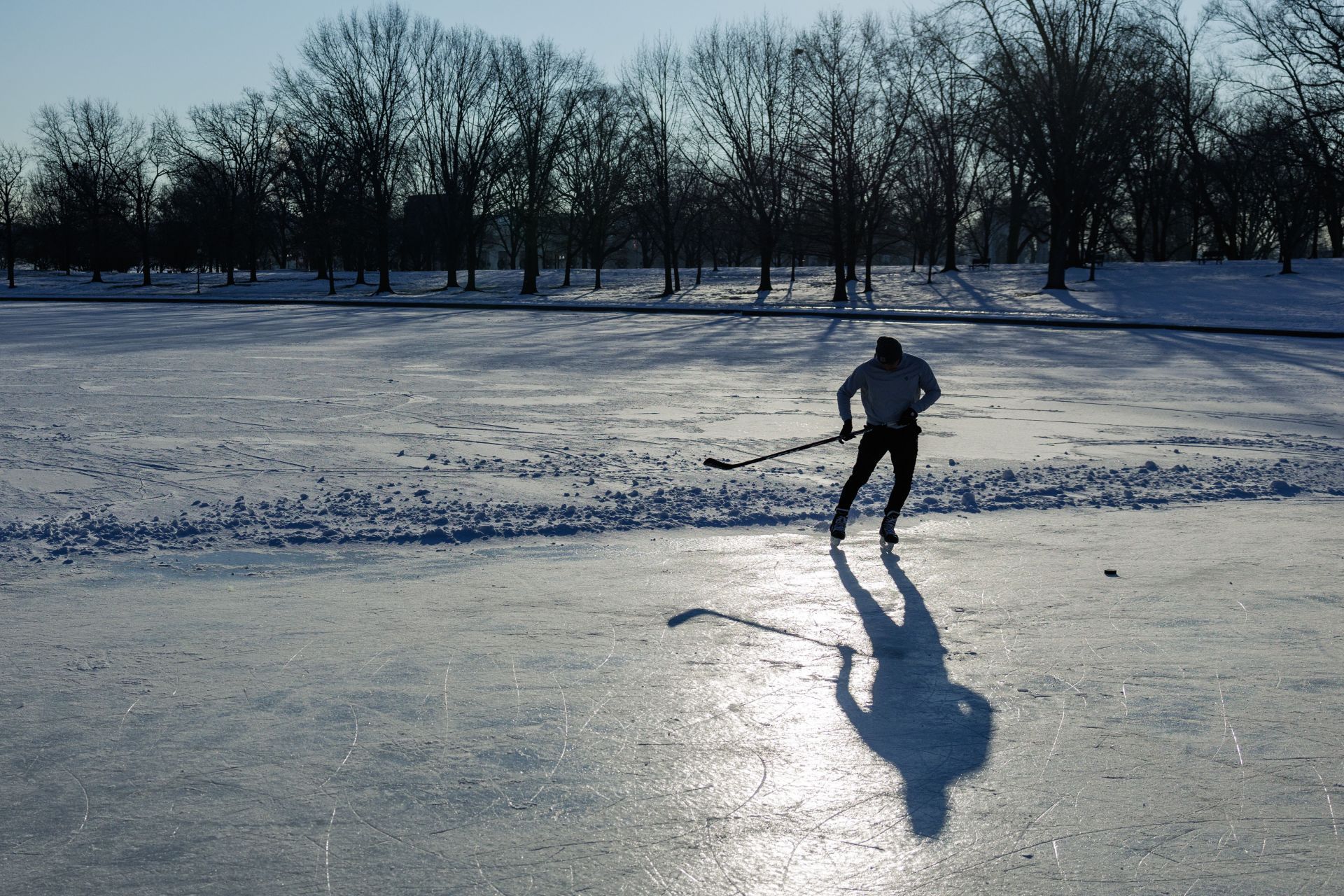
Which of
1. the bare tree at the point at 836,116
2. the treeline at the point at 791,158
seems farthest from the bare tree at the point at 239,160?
the bare tree at the point at 836,116

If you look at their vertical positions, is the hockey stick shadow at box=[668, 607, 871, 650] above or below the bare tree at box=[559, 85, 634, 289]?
below

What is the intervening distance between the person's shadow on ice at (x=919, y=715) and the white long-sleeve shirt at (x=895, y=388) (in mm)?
2303

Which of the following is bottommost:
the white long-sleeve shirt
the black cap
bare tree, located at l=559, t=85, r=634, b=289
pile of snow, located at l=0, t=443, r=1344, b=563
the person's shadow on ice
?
the person's shadow on ice

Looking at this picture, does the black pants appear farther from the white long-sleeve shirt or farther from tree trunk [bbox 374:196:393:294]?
tree trunk [bbox 374:196:393:294]

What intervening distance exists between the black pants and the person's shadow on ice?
1982 mm

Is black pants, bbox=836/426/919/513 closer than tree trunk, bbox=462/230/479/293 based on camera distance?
Yes

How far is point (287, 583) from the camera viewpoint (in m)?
6.33

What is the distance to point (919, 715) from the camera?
4.47 m

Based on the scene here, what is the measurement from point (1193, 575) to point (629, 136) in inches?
1836

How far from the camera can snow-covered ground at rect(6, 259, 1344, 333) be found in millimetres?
32906

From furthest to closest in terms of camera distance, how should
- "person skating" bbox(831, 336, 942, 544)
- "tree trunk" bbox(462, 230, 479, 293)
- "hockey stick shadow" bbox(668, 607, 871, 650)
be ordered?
1. "tree trunk" bbox(462, 230, 479, 293)
2. "person skating" bbox(831, 336, 942, 544)
3. "hockey stick shadow" bbox(668, 607, 871, 650)

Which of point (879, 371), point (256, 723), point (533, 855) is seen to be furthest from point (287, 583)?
point (879, 371)

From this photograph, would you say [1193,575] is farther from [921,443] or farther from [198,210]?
[198,210]

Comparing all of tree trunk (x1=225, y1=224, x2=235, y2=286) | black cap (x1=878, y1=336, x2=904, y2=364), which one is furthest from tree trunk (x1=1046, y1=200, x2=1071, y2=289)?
tree trunk (x1=225, y1=224, x2=235, y2=286)
